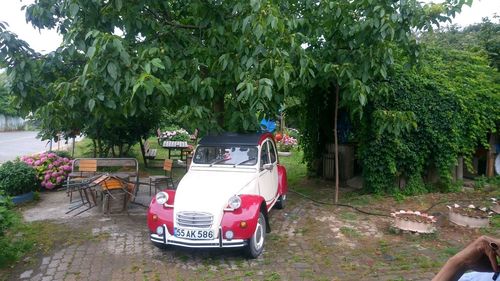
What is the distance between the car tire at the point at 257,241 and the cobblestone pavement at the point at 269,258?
108 millimetres

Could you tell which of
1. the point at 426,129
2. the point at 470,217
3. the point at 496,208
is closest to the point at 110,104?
the point at 470,217

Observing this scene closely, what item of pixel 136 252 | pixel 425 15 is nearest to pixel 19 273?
pixel 136 252

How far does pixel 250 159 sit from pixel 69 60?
3731 millimetres

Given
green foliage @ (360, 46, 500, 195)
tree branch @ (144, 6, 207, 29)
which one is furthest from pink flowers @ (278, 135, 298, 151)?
tree branch @ (144, 6, 207, 29)

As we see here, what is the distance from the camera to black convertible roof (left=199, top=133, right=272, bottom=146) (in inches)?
306

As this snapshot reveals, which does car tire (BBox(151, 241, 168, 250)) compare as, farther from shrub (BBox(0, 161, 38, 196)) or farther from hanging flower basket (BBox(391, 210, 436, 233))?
shrub (BBox(0, 161, 38, 196))

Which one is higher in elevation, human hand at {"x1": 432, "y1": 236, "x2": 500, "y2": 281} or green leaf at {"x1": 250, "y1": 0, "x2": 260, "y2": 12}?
green leaf at {"x1": 250, "y1": 0, "x2": 260, "y2": 12}

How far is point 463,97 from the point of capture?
A: 9508 millimetres

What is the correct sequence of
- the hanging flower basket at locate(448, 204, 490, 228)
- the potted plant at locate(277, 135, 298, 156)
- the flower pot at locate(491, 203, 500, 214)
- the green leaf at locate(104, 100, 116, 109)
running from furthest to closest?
1. the potted plant at locate(277, 135, 298, 156)
2. the flower pot at locate(491, 203, 500, 214)
3. the hanging flower basket at locate(448, 204, 490, 228)
4. the green leaf at locate(104, 100, 116, 109)

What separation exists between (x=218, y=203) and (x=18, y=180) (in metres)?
5.72

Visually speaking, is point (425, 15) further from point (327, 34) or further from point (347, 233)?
point (347, 233)

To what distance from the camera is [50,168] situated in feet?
35.4

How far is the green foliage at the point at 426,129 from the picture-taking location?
934 cm

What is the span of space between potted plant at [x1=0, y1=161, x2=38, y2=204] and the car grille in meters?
5.29
